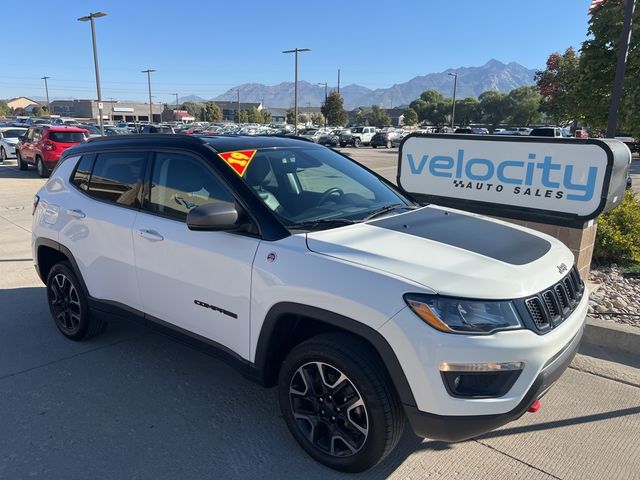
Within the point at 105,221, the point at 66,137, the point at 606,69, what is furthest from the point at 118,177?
the point at 66,137

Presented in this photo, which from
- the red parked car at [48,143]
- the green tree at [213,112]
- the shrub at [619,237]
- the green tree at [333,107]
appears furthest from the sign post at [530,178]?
the green tree at [213,112]

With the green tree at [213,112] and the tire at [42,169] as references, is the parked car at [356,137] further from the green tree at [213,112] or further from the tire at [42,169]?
the green tree at [213,112]

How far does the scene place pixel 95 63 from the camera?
26.0 meters

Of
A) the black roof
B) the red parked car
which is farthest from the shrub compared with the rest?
the red parked car

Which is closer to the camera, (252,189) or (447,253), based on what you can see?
(447,253)

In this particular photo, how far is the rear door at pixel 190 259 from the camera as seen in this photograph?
2.89 metres

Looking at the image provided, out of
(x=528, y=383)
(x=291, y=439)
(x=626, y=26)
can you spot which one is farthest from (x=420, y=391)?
(x=626, y=26)

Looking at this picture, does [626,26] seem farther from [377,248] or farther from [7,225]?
[7,225]

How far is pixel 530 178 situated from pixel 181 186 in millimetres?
3758

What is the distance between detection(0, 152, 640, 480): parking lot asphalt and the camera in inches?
108

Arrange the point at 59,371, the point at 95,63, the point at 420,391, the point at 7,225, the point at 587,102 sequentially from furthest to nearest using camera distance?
the point at 95,63, the point at 7,225, the point at 587,102, the point at 59,371, the point at 420,391

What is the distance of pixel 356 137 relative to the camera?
43656mm

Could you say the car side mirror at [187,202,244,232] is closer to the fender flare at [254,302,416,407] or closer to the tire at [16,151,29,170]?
the fender flare at [254,302,416,407]

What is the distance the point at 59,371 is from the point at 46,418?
0.67 m
